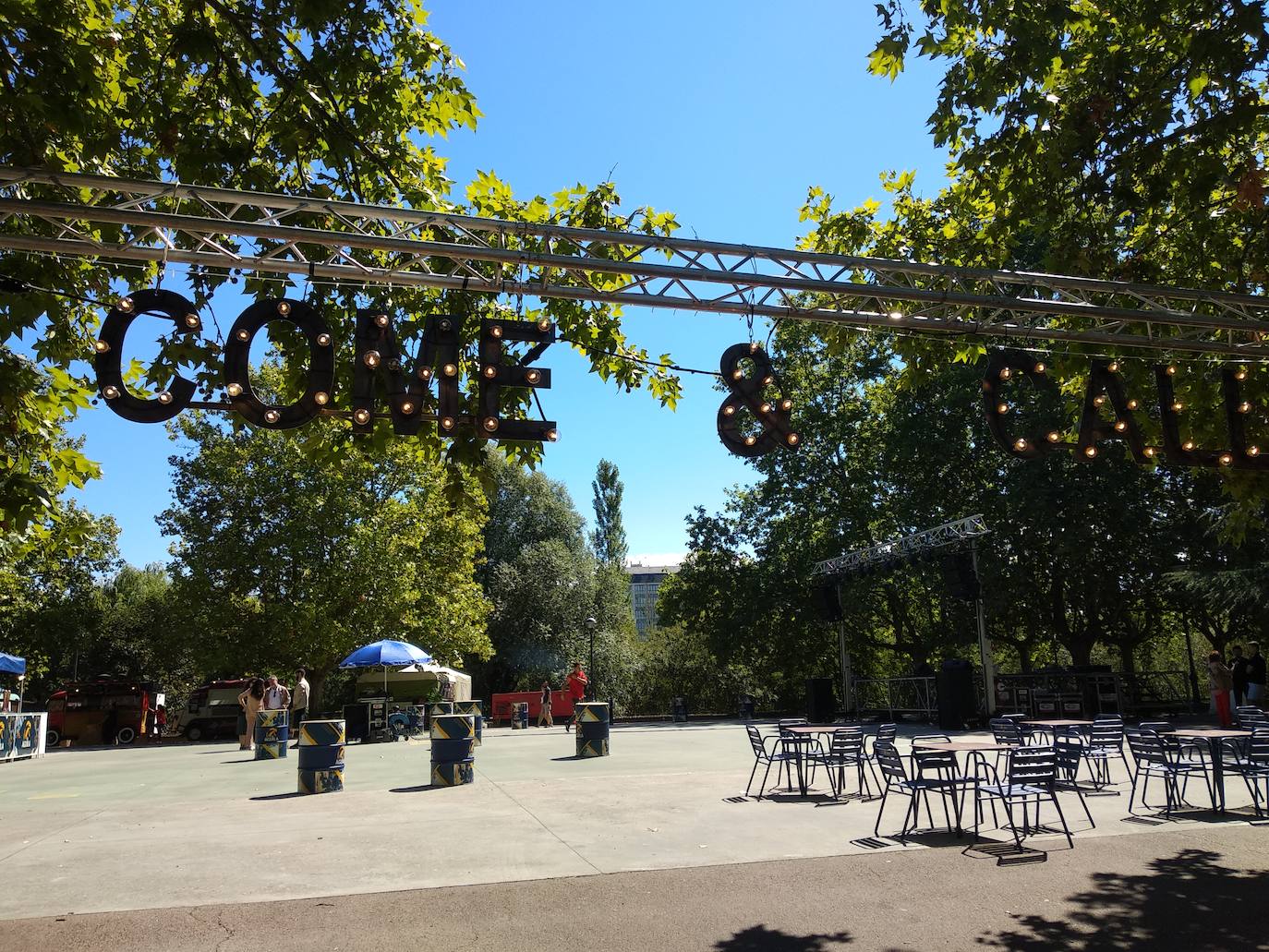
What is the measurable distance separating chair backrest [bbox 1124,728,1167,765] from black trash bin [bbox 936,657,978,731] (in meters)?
9.76

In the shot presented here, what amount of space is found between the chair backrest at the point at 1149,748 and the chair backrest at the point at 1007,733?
116cm

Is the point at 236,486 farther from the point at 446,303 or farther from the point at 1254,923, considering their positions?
the point at 1254,923

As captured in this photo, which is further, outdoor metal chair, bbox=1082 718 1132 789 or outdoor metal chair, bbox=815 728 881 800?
outdoor metal chair, bbox=1082 718 1132 789

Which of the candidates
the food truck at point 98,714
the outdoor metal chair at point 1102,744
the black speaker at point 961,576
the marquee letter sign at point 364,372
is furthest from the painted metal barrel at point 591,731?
the food truck at point 98,714

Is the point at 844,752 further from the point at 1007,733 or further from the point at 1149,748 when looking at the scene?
the point at 1149,748

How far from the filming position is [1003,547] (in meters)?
26.4

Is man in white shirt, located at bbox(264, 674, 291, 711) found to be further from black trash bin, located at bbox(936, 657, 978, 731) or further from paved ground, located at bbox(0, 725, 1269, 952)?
black trash bin, located at bbox(936, 657, 978, 731)

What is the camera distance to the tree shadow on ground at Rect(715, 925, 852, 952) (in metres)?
4.93

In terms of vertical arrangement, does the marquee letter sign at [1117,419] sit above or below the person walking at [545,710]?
above

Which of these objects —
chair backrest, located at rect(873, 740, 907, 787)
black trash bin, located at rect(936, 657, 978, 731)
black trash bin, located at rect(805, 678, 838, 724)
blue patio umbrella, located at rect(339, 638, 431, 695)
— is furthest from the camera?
black trash bin, located at rect(805, 678, 838, 724)

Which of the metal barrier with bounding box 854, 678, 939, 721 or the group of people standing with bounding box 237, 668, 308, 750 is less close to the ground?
the group of people standing with bounding box 237, 668, 308, 750

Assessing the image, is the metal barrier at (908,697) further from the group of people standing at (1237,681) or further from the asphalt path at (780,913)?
the asphalt path at (780,913)

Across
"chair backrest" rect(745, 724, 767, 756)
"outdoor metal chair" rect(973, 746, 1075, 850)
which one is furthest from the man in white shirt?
"outdoor metal chair" rect(973, 746, 1075, 850)

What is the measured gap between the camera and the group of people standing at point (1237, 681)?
1504cm
